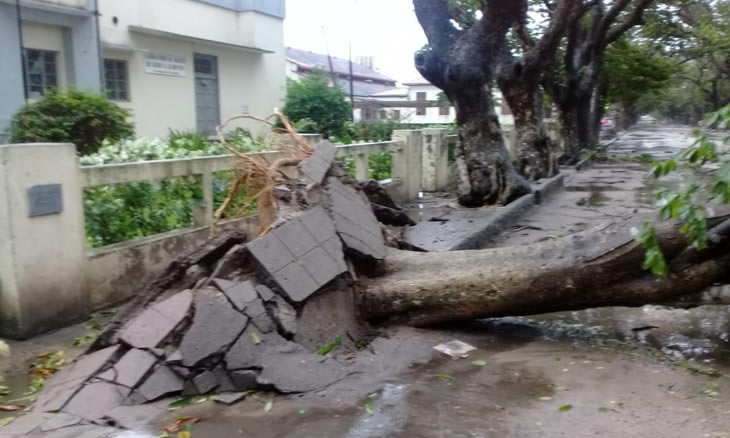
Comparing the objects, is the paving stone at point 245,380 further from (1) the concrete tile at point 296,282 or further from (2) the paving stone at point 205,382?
(1) the concrete tile at point 296,282

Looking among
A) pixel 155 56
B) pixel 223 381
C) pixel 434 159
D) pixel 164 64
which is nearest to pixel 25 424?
pixel 223 381

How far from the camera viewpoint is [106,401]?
12.5 feet

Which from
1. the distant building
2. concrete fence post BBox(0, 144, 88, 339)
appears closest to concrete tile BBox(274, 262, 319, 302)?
concrete fence post BBox(0, 144, 88, 339)

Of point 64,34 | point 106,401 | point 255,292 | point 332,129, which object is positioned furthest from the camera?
point 332,129

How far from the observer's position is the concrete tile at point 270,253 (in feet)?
15.2

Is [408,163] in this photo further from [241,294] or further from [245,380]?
[245,380]

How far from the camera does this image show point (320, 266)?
4883 mm

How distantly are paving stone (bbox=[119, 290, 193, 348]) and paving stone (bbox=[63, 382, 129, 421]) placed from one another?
34 cm

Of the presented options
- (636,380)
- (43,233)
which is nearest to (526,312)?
(636,380)

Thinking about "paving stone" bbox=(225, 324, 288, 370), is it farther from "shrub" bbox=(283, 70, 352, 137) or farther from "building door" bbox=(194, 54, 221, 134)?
Result: "building door" bbox=(194, 54, 221, 134)

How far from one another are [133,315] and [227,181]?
9.75 ft

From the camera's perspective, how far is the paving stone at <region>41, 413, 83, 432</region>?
11.7ft

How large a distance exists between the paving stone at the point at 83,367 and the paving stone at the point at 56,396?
0.04 meters

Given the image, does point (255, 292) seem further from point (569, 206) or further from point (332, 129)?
point (332, 129)
